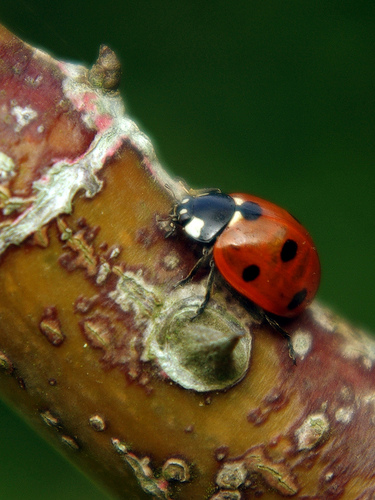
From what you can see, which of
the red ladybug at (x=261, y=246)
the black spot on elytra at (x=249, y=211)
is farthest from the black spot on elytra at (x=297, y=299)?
the black spot on elytra at (x=249, y=211)

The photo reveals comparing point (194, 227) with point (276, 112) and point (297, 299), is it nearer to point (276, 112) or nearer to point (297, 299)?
point (297, 299)

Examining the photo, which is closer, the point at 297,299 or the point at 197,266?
the point at 197,266

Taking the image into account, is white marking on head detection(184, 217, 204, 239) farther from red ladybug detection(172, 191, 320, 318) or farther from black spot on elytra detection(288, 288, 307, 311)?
black spot on elytra detection(288, 288, 307, 311)

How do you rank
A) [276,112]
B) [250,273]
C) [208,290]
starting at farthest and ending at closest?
[276,112] → [250,273] → [208,290]

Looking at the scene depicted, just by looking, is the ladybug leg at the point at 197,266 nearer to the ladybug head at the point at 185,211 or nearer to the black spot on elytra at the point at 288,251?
the ladybug head at the point at 185,211

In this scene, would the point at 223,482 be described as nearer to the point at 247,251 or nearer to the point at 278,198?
the point at 247,251

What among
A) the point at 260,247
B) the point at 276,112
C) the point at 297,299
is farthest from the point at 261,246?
the point at 276,112

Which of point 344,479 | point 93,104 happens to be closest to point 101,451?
point 344,479
